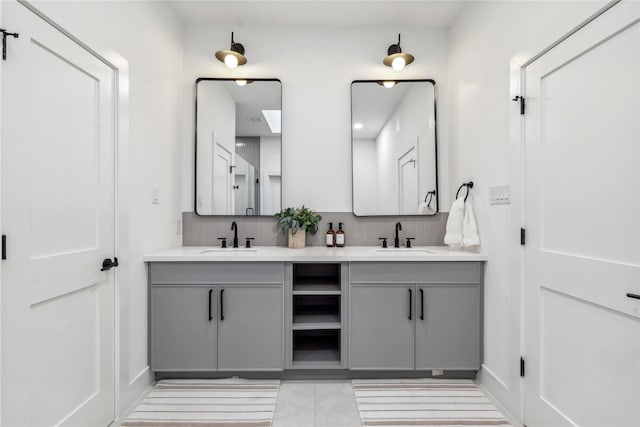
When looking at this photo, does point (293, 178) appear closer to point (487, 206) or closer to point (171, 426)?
point (487, 206)

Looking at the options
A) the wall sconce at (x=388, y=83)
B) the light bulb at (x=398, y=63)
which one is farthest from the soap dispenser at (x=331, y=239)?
the light bulb at (x=398, y=63)

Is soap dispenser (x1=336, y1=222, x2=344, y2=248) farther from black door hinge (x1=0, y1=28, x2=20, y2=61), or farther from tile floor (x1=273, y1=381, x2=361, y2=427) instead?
black door hinge (x1=0, y1=28, x2=20, y2=61)

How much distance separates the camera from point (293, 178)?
8.41 feet

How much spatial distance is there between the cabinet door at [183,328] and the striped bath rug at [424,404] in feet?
3.33

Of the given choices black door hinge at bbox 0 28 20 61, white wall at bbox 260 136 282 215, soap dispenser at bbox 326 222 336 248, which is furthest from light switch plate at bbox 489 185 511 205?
black door hinge at bbox 0 28 20 61

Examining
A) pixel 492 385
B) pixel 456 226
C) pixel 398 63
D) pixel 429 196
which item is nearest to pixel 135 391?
pixel 492 385

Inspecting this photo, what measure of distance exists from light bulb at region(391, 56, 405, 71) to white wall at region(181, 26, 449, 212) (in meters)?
0.10

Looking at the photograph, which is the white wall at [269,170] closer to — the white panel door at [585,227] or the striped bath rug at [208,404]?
the striped bath rug at [208,404]

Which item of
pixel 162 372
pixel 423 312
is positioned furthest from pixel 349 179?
pixel 162 372

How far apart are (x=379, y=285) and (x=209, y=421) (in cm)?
125

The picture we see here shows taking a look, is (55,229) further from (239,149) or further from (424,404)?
(424,404)

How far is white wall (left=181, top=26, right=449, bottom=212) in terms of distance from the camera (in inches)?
99.8

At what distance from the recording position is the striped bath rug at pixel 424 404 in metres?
1.68

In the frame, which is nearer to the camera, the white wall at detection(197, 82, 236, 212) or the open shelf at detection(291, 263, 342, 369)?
the open shelf at detection(291, 263, 342, 369)
